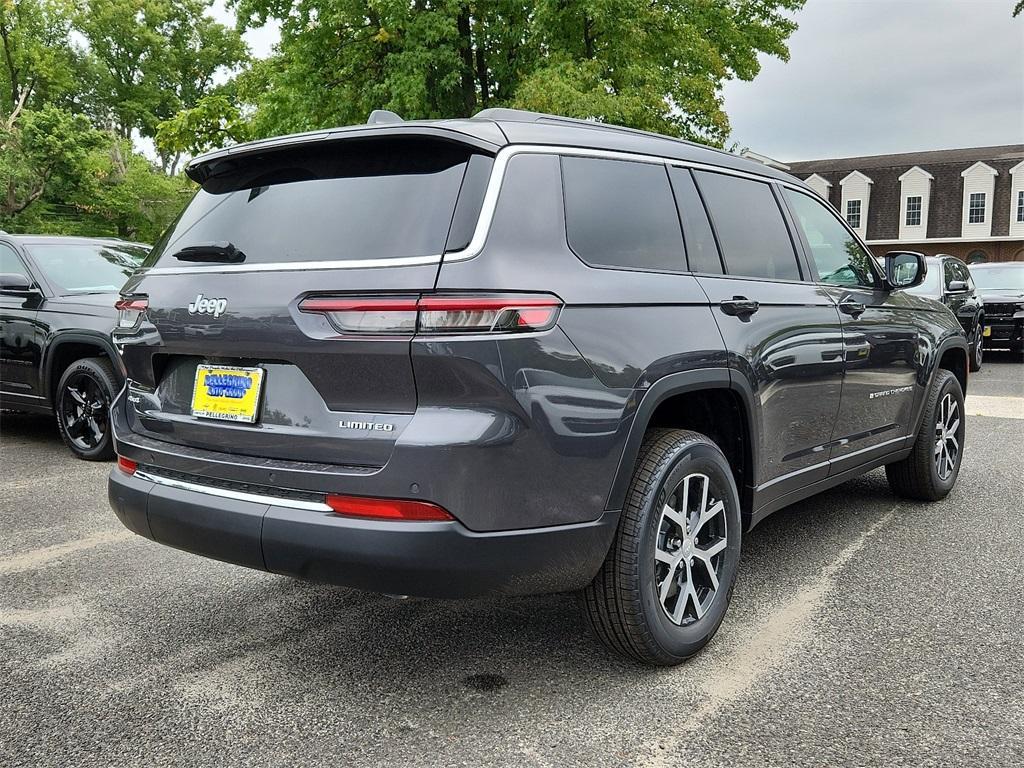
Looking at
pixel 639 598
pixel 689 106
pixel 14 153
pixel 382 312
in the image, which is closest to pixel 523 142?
pixel 382 312

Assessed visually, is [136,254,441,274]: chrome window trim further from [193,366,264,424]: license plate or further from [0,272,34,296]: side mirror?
[0,272,34,296]: side mirror

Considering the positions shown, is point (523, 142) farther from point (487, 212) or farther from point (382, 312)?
point (382, 312)

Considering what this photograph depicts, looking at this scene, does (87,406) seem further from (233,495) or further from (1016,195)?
(1016,195)

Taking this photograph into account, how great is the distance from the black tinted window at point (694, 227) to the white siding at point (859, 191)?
43.8m

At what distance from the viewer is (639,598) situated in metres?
2.90

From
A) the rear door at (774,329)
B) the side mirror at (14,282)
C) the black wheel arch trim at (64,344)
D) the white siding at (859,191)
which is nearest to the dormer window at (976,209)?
the white siding at (859,191)

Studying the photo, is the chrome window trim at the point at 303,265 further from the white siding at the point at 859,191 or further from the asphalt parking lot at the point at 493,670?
the white siding at the point at 859,191

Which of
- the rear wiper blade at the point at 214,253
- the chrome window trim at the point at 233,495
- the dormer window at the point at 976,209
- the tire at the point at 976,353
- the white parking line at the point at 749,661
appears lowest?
the white parking line at the point at 749,661

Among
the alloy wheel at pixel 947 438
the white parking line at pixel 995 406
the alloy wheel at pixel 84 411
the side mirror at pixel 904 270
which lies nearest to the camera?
the side mirror at pixel 904 270

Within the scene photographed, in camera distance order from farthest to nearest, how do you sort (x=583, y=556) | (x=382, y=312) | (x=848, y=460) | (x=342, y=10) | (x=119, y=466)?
1. (x=342, y=10)
2. (x=848, y=460)
3. (x=119, y=466)
4. (x=583, y=556)
5. (x=382, y=312)

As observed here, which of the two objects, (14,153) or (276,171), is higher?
(14,153)

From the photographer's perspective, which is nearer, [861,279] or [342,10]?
[861,279]

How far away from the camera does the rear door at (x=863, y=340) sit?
4.27 meters

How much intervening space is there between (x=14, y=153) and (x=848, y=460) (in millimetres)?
26521
